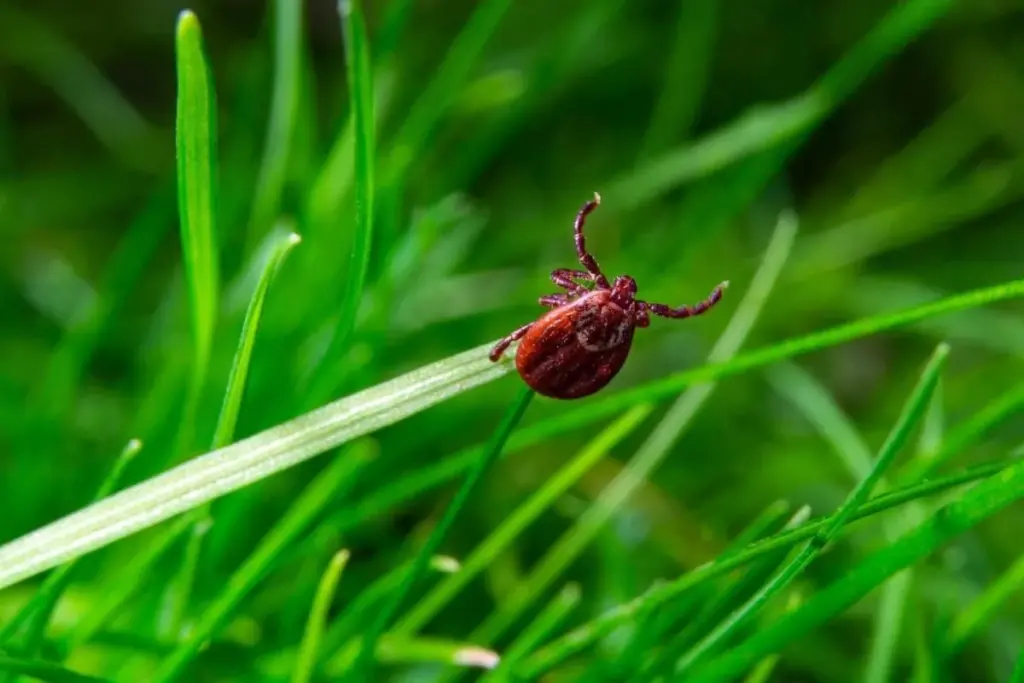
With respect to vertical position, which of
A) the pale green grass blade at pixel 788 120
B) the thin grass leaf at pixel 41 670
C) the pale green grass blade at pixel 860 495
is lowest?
the pale green grass blade at pixel 860 495

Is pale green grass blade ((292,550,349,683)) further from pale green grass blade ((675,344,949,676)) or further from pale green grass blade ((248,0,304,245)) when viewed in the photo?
pale green grass blade ((248,0,304,245))

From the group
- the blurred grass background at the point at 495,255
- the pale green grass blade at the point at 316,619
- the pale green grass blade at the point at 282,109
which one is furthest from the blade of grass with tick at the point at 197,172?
the pale green grass blade at the point at 282,109

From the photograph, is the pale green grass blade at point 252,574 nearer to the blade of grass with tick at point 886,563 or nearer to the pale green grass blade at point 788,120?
the blade of grass with tick at point 886,563

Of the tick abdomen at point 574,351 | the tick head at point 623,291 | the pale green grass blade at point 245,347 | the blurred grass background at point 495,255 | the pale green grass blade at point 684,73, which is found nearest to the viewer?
the pale green grass blade at point 245,347

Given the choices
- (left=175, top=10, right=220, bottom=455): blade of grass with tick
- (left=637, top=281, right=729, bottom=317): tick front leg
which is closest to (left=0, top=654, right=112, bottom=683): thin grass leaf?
(left=175, top=10, right=220, bottom=455): blade of grass with tick

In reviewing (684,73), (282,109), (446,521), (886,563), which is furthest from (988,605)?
(684,73)

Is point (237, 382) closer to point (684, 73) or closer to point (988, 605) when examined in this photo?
point (988, 605)

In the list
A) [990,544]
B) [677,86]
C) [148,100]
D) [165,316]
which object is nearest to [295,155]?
[165,316]

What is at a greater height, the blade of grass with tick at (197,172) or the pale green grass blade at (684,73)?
the pale green grass blade at (684,73)

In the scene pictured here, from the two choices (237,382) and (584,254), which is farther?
(584,254)
